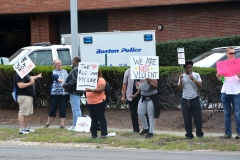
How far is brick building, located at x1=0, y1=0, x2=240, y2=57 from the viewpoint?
82.2 feet

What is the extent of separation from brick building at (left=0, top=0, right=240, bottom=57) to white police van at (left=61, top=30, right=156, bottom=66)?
8.43 m

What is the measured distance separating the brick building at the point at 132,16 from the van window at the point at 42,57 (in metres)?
8.51

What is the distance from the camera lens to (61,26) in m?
29.2

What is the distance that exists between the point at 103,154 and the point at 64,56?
812 centimetres

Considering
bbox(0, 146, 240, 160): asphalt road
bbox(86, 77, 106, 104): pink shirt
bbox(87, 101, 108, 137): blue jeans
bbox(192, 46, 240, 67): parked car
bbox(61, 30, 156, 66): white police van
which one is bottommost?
bbox(0, 146, 240, 160): asphalt road

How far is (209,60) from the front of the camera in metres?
16.0

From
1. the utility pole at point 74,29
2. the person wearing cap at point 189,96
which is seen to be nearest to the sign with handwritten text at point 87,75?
the person wearing cap at point 189,96

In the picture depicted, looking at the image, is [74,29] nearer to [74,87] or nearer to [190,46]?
[74,87]

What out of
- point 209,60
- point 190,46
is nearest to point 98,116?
point 209,60

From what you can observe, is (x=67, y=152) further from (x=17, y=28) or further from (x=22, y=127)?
(x=17, y=28)

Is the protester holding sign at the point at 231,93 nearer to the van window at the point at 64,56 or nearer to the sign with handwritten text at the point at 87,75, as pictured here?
the sign with handwritten text at the point at 87,75

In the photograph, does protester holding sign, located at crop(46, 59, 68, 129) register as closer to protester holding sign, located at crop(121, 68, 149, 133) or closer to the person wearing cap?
protester holding sign, located at crop(121, 68, 149, 133)

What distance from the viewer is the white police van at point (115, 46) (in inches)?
656

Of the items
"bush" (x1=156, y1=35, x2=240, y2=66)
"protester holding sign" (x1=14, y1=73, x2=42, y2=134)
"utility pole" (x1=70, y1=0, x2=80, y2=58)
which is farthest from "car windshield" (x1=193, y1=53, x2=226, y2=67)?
"bush" (x1=156, y1=35, x2=240, y2=66)
